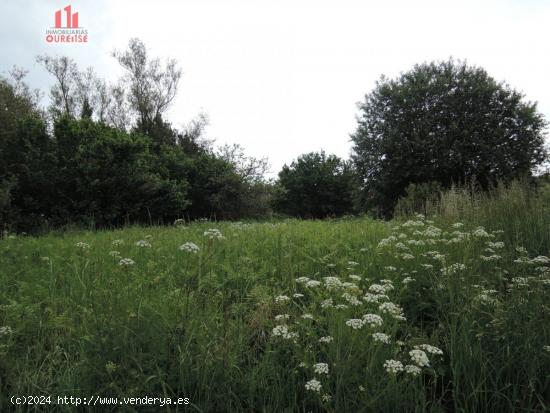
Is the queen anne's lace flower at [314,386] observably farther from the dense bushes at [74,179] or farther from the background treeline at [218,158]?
the dense bushes at [74,179]

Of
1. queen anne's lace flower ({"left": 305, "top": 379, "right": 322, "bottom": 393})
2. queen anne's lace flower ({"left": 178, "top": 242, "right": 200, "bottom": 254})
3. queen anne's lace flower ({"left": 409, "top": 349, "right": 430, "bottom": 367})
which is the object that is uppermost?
queen anne's lace flower ({"left": 178, "top": 242, "right": 200, "bottom": 254})

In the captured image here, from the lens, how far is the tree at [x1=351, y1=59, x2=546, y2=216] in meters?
15.5

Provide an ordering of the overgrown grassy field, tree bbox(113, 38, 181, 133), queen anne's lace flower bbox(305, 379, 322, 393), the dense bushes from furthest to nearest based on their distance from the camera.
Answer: tree bbox(113, 38, 181, 133)
the dense bushes
the overgrown grassy field
queen anne's lace flower bbox(305, 379, 322, 393)

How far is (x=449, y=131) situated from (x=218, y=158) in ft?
39.9

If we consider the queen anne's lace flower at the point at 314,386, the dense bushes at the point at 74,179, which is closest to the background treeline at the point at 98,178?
the dense bushes at the point at 74,179

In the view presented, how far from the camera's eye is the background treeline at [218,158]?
11.3 m

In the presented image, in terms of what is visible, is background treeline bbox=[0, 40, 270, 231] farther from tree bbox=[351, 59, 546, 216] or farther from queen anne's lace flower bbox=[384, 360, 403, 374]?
queen anne's lace flower bbox=[384, 360, 403, 374]

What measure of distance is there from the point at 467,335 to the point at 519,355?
1.03ft

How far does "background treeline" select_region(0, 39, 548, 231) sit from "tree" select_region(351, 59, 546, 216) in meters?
0.05

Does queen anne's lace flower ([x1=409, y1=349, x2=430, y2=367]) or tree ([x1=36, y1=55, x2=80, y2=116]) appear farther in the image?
tree ([x1=36, y1=55, x2=80, y2=116])

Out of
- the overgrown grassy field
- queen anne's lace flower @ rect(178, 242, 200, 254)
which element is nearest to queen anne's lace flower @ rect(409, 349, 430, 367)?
the overgrown grassy field

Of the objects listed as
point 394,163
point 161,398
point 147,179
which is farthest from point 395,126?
point 161,398

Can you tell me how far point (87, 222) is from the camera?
1082 cm

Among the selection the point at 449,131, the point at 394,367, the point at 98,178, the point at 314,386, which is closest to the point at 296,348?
the point at 314,386
